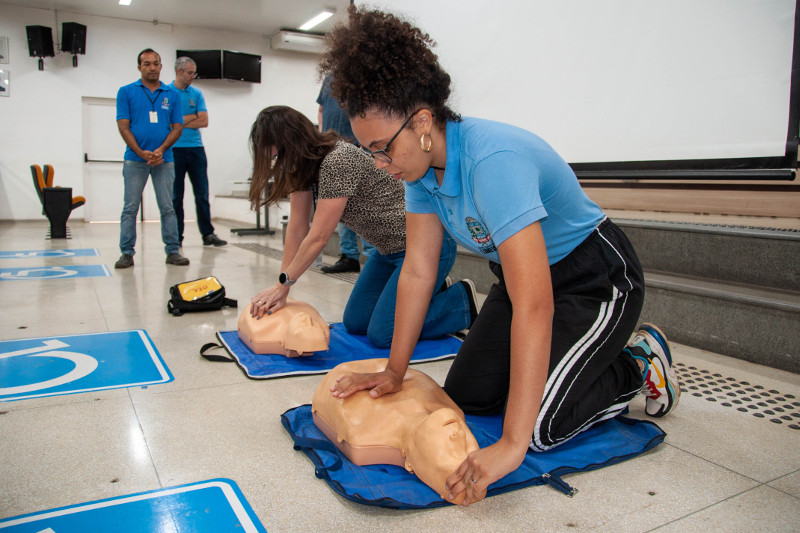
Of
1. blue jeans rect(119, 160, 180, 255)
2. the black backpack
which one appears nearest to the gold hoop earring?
the black backpack

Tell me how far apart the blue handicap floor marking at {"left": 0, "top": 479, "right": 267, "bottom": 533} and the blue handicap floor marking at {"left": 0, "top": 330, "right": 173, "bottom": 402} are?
2.36 ft

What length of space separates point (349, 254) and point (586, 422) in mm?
2980

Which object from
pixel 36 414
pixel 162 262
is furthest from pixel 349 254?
pixel 36 414

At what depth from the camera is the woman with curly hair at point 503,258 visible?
3.57 feet

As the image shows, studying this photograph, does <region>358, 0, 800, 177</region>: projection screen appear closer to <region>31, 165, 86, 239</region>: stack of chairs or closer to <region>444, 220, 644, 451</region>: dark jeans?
<region>444, 220, 644, 451</region>: dark jeans

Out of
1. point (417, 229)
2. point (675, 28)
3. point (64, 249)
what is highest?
point (675, 28)

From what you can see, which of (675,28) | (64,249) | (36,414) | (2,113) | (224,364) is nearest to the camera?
(36,414)

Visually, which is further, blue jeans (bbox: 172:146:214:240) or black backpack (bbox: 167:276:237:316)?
blue jeans (bbox: 172:146:214:240)

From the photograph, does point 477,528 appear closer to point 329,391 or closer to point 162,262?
point 329,391

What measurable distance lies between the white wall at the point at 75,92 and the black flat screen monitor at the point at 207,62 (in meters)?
0.31

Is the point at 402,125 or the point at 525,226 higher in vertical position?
the point at 402,125

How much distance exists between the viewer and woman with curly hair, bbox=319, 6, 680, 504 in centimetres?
109

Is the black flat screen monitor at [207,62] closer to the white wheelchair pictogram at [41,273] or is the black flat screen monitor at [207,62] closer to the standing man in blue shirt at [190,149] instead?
the standing man in blue shirt at [190,149]

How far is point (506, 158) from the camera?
3.70ft
